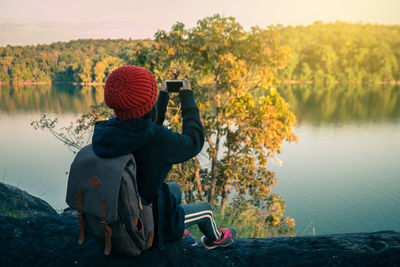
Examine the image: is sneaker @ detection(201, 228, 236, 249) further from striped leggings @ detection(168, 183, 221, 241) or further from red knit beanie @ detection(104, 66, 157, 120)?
red knit beanie @ detection(104, 66, 157, 120)

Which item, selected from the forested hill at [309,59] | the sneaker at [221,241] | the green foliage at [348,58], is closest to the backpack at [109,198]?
the sneaker at [221,241]

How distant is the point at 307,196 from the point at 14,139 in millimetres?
21151

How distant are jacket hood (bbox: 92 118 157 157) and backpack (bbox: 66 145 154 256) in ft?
0.16

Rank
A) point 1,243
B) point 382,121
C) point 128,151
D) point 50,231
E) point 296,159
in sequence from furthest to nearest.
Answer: point 382,121 → point 296,159 → point 50,231 → point 1,243 → point 128,151

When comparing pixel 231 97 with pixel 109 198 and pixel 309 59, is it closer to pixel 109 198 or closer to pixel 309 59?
pixel 109 198

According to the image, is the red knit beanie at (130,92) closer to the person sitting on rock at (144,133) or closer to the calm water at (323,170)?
the person sitting on rock at (144,133)

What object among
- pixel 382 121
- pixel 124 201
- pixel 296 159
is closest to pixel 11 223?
pixel 124 201

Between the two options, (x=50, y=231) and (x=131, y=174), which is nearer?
(x=131, y=174)

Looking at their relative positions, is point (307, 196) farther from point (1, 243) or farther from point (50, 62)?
point (50, 62)

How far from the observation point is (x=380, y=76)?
241ft

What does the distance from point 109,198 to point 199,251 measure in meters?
1.15

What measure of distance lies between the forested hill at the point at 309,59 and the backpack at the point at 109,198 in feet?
206

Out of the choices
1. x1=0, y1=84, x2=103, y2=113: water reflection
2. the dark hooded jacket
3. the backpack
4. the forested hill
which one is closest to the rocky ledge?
the backpack

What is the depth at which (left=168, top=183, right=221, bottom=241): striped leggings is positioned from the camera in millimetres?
2275
